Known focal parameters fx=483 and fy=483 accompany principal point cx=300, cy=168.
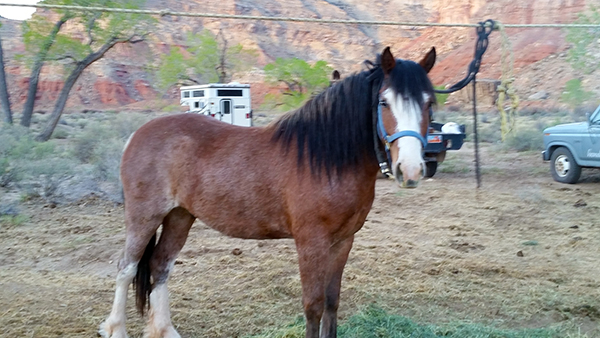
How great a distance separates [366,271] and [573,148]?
7071 millimetres

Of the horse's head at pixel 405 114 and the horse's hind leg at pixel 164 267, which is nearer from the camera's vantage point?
the horse's head at pixel 405 114

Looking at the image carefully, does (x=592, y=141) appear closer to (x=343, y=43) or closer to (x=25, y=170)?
(x=25, y=170)

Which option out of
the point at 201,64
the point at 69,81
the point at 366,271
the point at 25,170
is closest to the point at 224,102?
the point at 69,81

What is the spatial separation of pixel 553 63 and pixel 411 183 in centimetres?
5865

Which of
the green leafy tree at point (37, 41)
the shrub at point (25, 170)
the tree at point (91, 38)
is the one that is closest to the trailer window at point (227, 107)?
the tree at point (91, 38)

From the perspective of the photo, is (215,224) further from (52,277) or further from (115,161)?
(115,161)

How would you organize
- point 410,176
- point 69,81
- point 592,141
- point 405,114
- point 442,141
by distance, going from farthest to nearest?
point 69,81
point 442,141
point 592,141
point 405,114
point 410,176

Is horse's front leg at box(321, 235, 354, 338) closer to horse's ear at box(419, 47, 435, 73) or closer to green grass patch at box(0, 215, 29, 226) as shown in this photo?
horse's ear at box(419, 47, 435, 73)

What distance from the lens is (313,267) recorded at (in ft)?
9.95

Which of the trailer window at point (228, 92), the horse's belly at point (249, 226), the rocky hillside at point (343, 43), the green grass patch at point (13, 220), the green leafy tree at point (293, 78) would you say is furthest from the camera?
the rocky hillside at point (343, 43)

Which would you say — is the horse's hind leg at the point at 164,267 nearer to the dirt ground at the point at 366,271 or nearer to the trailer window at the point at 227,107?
the dirt ground at the point at 366,271

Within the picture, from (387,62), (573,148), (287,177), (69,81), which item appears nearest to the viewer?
(387,62)

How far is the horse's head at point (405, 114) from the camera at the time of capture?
2635 mm

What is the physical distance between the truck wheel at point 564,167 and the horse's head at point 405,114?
862 centimetres
